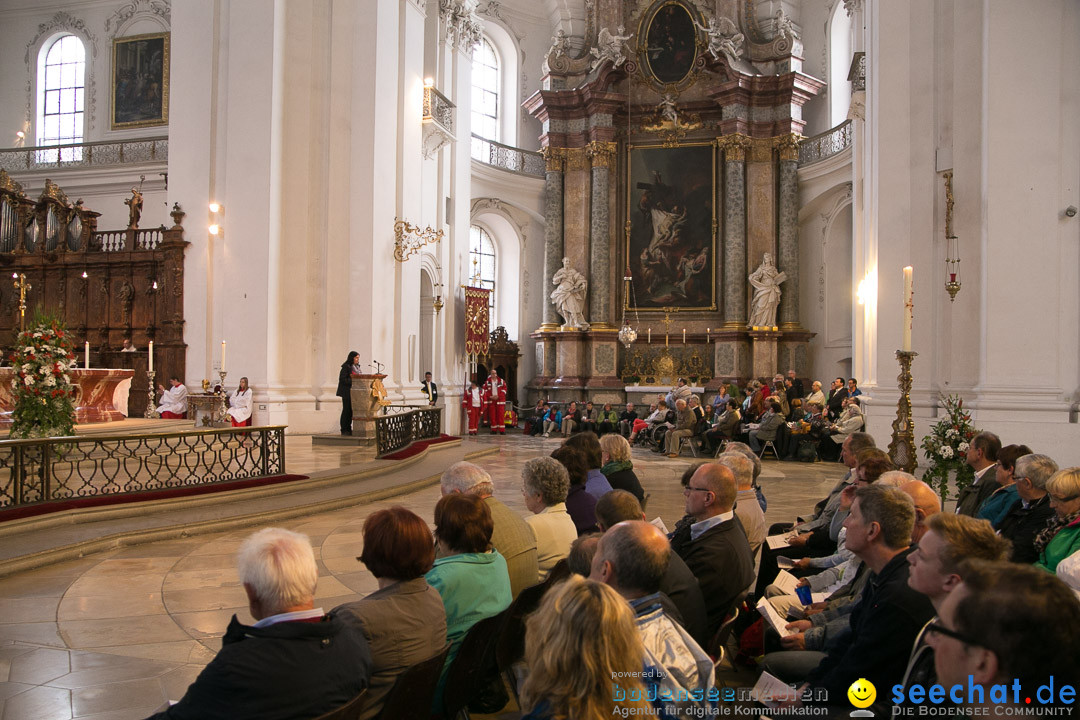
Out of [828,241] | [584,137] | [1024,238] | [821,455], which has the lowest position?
[821,455]

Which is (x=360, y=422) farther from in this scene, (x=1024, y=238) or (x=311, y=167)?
(x=1024, y=238)

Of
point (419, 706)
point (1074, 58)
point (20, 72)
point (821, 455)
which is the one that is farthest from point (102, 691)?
point (20, 72)

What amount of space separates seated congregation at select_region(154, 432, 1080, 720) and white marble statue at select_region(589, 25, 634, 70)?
21.8 metres

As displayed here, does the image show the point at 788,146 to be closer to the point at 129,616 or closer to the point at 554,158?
the point at 554,158

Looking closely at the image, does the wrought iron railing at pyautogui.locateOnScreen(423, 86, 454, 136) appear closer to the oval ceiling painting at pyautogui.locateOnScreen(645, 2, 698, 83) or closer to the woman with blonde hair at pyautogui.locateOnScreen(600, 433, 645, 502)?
the oval ceiling painting at pyautogui.locateOnScreen(645, 2, 698, 83)

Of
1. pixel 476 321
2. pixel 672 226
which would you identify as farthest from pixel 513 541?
pixel 672 226

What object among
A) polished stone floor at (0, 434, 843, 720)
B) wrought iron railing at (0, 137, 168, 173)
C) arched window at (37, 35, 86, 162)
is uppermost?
arched window at (37, 35, 86, 162)

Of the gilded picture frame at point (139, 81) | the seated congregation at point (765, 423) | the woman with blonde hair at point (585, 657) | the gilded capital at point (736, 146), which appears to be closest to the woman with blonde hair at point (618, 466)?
the woman with blonde hair at point (585, 657)

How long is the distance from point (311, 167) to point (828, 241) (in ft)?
46.3

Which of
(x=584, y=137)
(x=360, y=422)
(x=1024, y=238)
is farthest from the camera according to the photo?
(x=584, y=137)

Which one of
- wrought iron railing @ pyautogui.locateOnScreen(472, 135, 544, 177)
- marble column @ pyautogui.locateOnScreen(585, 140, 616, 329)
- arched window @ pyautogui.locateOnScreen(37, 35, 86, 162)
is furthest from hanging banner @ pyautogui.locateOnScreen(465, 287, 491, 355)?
arched window @ pyautogui.locateOnScreen(37, 35, 86, 162)

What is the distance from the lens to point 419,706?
257 centimetres

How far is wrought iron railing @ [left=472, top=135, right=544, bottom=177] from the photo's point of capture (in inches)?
950

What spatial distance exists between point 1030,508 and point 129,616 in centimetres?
495
